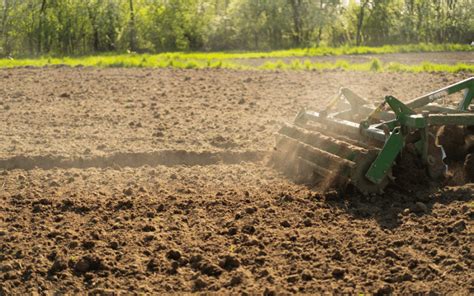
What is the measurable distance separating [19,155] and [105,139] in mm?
1601

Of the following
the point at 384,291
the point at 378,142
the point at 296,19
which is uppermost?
the point at 296,19

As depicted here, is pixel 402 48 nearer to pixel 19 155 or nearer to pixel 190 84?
pixel 190 84

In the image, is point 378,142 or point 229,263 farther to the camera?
point 378,142

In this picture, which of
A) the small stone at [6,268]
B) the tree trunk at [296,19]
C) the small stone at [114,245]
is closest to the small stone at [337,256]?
the small stone at [114,245]

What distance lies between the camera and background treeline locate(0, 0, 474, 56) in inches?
2051

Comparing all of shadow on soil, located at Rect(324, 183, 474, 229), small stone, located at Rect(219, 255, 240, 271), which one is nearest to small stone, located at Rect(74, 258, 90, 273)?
small stone, located at Rect(219, 255, 240, 271)

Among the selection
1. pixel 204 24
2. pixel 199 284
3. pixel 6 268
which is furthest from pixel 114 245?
A: pixel 204 24

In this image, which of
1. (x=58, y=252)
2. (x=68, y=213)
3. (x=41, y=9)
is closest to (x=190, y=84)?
(x=68, y=213)

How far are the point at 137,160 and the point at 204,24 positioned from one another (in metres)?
49.4

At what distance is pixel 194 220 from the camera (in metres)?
7.19

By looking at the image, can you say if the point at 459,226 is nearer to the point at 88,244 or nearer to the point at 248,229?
the point at 248,229

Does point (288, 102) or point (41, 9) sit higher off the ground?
point (41, 9)

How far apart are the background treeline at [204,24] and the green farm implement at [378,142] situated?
43.8 m

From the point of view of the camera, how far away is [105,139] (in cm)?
1096
